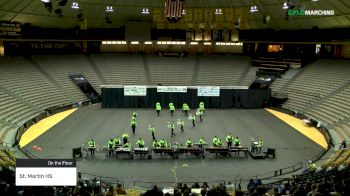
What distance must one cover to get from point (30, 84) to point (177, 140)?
833 inches

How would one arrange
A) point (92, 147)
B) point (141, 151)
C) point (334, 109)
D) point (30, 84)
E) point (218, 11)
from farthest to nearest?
point (218, 11)
point (30, 84)
point (334, 109)
point (92, 147)
point (141, 151)

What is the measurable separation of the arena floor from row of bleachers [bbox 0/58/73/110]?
3.42 metres

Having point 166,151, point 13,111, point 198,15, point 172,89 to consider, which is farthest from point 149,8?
point 166,151

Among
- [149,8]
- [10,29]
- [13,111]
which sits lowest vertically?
[13,111]

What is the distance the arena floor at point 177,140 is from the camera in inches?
907

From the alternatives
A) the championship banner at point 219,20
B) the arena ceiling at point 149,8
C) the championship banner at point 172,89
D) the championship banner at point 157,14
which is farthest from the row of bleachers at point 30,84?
the championship banner at point 219,20

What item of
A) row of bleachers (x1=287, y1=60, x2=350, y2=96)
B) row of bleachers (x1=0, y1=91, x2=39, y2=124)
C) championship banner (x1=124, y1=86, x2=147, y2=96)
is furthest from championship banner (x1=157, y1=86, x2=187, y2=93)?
row of bleachers (x1=0, y1=91, x2=39, y2=124)

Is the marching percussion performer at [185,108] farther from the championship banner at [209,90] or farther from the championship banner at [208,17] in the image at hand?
the championship banner at [208,17]

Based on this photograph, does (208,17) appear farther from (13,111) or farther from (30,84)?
(13,111)

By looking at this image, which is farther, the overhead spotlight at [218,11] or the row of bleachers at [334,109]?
the overhead spotlight at [218,11]

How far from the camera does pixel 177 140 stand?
29.6m

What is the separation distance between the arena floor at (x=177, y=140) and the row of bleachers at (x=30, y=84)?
134 inches

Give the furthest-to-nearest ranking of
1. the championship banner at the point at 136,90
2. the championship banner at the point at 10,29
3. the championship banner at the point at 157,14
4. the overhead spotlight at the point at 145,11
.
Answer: the overhead spotlight at the point at 145,11 < the championship banner at the point at 157,14 < the championship banner at the point at 136,90 < the championship banner at the point at 10,29

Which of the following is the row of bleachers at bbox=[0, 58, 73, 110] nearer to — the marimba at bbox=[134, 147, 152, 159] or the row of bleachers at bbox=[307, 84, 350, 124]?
the marimba at bbox=[134, 147, 152, 159]
